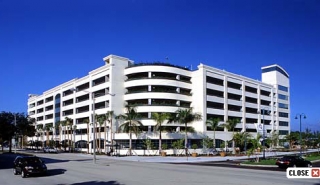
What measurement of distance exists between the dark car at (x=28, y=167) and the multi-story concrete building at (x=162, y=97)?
40.8 meters

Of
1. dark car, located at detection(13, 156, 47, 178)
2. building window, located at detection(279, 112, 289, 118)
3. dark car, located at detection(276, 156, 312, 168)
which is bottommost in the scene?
dark car, located at detection(276, 156, 312, 168)

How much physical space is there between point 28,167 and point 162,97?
5088 centimetres

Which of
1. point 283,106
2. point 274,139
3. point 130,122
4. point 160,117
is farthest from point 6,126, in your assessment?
point 283,106

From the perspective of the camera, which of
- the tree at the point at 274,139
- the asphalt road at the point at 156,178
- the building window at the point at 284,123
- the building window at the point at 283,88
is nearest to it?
the asphalt road at the point at 156,178

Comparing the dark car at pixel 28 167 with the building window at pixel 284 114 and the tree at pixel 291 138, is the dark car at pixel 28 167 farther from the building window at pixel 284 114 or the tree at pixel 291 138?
the building window at pixel 284 114

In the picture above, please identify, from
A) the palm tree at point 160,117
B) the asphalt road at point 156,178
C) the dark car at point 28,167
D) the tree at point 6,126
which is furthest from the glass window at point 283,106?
the dark car at point 28,167

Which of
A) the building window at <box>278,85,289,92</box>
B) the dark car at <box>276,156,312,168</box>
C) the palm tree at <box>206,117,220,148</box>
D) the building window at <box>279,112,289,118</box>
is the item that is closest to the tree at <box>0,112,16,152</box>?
the palm tree at <box>206,117,220,148</box>

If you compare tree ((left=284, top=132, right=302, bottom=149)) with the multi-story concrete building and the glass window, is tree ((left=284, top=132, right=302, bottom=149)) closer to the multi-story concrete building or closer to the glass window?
the multi-story concrete building

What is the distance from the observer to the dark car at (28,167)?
25.4m

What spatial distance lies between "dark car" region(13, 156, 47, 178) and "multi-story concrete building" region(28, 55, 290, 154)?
40850mm

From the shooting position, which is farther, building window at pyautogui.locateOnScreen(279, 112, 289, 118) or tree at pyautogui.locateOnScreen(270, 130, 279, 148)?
building window at pyautogui.locateOnScreen(279, 112, 289, 118)

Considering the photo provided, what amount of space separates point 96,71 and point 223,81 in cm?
3418

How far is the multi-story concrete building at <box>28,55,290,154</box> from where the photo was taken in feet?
246

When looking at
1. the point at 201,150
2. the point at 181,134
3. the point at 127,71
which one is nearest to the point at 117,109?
the point at 127,71
